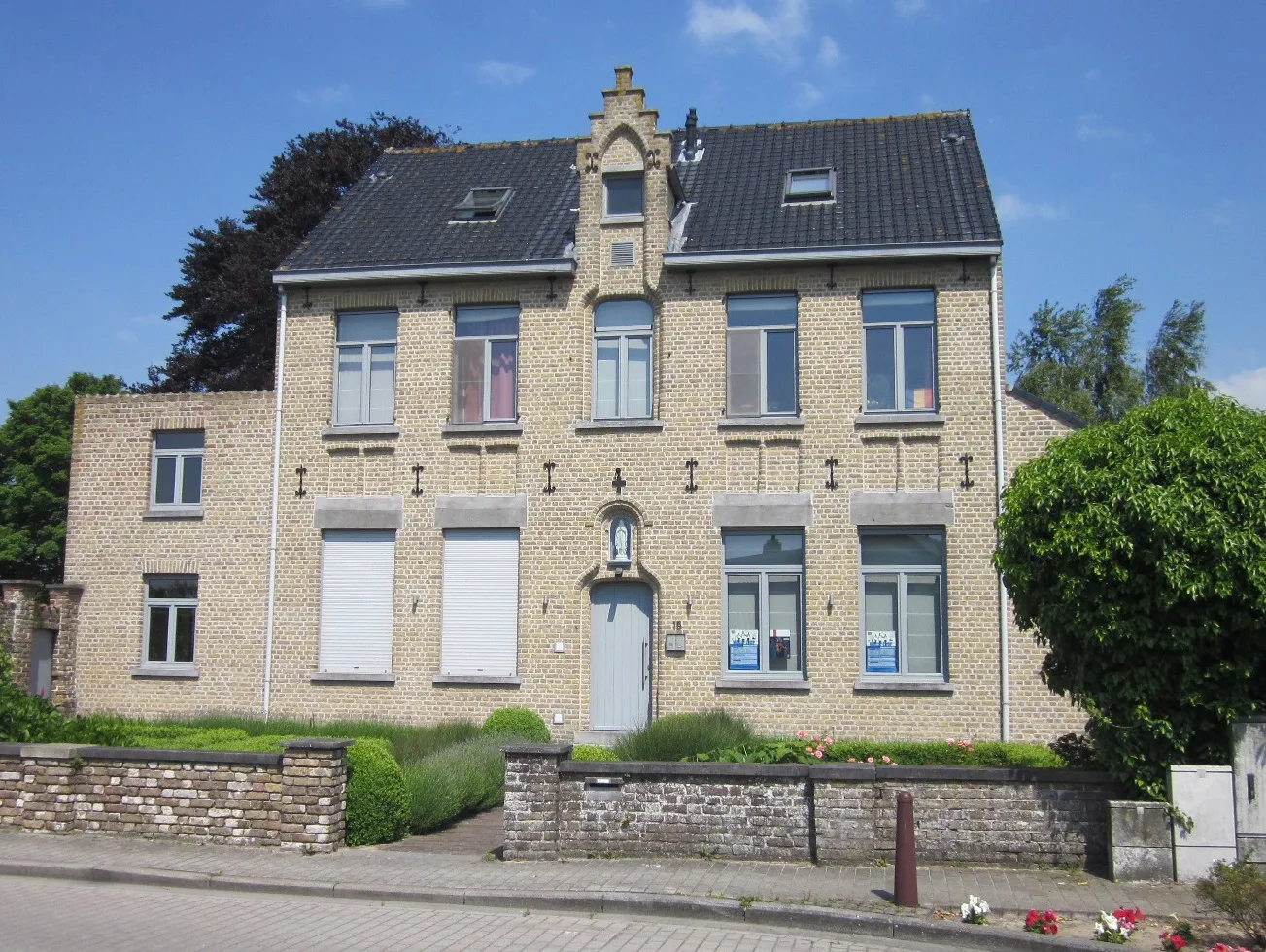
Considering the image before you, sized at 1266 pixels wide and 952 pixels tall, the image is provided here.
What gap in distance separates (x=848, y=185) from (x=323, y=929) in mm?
15357

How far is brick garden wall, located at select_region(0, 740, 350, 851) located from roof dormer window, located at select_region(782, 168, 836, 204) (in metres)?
12.7

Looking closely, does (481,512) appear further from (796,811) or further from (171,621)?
(796,811)

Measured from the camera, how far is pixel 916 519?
18.2 m

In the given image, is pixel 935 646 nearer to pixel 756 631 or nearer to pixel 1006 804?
pixel 756 631

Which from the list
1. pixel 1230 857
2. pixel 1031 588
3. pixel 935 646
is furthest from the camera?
pixel 935 646

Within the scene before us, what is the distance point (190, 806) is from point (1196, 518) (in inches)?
378

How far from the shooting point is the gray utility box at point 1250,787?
10.0m

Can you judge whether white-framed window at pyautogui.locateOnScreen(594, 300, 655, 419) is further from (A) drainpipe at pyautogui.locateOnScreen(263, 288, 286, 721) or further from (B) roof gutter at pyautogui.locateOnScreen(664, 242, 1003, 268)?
(A) drainpipe at pyautogui.locateOnScreen(263, 288, 286, 721)

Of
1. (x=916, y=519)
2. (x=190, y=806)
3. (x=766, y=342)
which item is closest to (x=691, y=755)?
Answer: (x=190, y=806)

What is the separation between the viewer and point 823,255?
18734 millimetres

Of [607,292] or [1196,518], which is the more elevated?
[607,292]

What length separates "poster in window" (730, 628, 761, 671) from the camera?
18625 mm

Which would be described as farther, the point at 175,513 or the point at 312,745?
the point at 175,513

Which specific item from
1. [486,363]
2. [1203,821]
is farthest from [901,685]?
[486,363]
